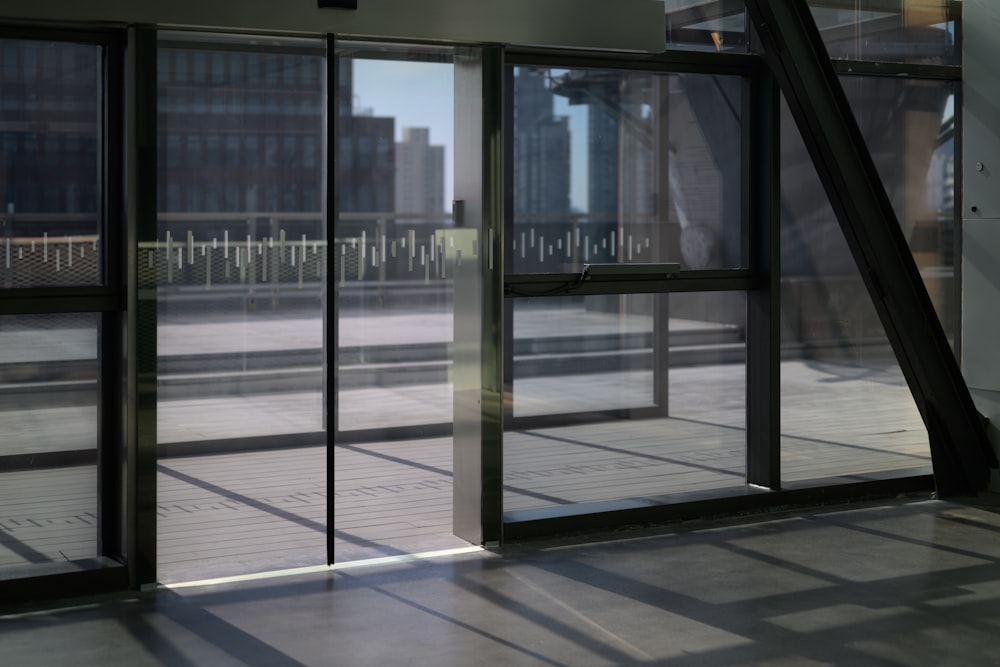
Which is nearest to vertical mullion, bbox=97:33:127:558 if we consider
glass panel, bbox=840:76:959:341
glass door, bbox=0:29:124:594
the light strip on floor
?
glass door, bbox=0:29:124:594

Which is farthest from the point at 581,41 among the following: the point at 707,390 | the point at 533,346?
the point at 707,390

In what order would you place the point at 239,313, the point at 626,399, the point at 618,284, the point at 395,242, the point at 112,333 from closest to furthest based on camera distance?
the point at 112,333 < the point at 239,313 < the point at 395,242 < the point at 618,284 < the point at 626,399

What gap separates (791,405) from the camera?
21.8 feet

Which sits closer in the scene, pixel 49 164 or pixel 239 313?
Result: pixel 49 164

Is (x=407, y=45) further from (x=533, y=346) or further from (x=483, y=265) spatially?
(x=533, y=346)

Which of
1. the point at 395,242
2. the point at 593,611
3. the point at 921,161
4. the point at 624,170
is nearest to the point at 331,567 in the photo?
the point at 593,611

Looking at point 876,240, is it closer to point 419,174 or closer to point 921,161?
point 921,161

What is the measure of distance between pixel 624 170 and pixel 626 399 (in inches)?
44.3

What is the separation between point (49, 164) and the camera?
4.98 metres

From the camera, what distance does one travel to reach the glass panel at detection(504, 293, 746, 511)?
6.01 m

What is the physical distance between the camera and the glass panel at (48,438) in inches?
195

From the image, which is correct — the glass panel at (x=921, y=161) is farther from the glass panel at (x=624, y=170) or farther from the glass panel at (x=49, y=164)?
the glass panel at (x=49, y=164)

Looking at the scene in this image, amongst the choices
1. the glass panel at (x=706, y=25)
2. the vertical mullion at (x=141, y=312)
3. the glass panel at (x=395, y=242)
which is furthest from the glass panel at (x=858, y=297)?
the vertical mullion at (x=141, y=312)

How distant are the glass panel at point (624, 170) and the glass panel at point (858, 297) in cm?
36
